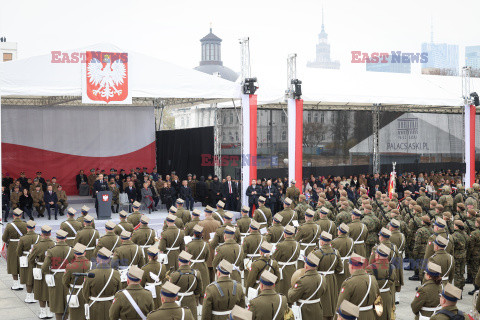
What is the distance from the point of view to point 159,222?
20.7 metres

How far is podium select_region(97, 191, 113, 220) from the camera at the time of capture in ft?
65.9

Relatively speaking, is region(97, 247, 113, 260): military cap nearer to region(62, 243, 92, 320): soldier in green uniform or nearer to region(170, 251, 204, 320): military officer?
region(62, 243, 92, 320): soldier in green uniform

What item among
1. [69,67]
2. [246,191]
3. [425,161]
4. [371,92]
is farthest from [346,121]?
[69,67]

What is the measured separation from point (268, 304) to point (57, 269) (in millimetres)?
4874

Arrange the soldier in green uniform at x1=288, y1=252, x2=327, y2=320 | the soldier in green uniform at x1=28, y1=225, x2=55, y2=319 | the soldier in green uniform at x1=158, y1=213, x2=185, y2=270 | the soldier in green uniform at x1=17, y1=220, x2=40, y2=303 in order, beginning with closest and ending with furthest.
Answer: the soldier in green uniform at x1=288, y1=252, x2=327, y2=320 < the soldier in green uniform at x1=28, y1=225, x2=55, y2=319 < the soldier in green uniform at x1=158, y1=213, x2=185, y2=270 < the soldier in green uniform at x1=17, y1=220, x2=40, y2=303

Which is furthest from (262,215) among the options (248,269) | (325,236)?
(325,236)

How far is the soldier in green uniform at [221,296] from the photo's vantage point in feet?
22.9

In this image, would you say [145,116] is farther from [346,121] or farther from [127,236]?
[127,236]

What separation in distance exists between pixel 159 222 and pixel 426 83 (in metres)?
13.2

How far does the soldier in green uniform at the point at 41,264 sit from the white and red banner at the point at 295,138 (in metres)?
11.4

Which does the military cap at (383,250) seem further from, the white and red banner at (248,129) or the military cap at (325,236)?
the white and red banner at (248,129)

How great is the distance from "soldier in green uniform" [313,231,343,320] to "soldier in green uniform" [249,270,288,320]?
249 cm

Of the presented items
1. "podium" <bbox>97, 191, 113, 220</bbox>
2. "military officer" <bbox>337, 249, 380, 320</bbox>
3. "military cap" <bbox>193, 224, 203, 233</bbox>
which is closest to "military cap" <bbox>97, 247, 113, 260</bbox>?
"military cap" <bbox>193, 224, 203, 233</bbox>

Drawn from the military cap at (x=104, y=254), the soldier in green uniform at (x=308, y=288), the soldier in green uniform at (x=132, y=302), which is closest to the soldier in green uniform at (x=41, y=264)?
the military cap at (x=104, y=254)
